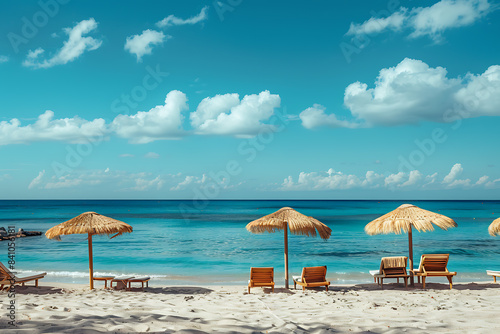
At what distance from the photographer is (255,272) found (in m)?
9.94

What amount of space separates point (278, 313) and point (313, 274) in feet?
11.1

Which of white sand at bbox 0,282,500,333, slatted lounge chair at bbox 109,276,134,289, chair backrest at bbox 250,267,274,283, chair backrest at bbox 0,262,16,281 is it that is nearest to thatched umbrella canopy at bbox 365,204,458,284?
white sand at bbox 0,282,500,333

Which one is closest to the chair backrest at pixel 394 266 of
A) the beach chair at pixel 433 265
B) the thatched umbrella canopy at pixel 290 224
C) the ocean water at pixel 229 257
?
the beach chair at pixel 433 265

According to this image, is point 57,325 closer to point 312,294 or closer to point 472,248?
point 312,294

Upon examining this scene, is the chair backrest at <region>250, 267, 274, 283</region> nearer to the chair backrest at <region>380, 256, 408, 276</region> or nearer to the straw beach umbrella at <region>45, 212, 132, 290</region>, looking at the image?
the chair backrest at <region>380, 256, 408, 276</region>

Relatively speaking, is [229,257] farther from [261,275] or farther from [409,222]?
[409,222]

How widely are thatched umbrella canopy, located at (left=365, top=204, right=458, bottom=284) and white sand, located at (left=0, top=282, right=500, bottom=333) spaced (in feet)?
5.91

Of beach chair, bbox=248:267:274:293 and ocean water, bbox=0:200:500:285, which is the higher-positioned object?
beach chair, bbox=248:267:274:293

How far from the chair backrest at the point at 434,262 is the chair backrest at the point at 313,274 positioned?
2.97 metres

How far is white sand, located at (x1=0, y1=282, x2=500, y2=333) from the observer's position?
525 cm

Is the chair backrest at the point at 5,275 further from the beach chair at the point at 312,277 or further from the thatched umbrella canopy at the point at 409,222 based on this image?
the thatched umbrella canopy at the point at 409,222

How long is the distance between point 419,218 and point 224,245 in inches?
625

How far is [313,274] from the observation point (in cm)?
1001

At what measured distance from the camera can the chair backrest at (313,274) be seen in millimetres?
9914
